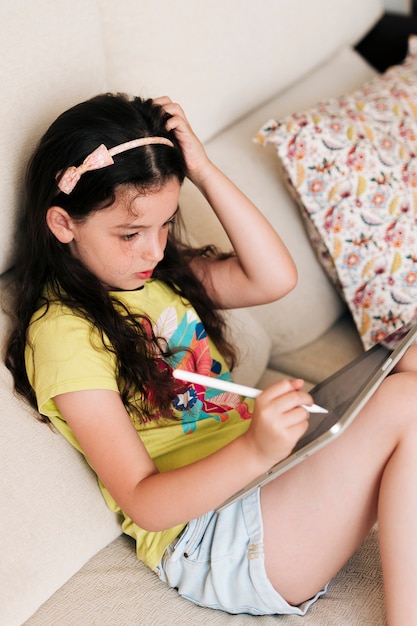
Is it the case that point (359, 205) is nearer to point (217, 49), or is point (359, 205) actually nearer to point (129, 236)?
point (217, 49)

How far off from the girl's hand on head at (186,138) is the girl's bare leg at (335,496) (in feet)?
1.39

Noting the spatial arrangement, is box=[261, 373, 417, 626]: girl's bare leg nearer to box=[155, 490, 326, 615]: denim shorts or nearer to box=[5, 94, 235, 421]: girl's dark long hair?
box=[155, 490, 326, 615]: denim shorts

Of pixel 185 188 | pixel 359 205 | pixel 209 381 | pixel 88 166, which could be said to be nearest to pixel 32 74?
A: pixel 88 166

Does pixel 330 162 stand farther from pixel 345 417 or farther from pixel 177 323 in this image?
pixel 345 417

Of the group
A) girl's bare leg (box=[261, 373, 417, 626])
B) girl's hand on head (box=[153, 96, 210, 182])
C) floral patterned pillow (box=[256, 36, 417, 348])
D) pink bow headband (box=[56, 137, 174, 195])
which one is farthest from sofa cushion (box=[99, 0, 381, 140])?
girl's bare leg (box=[261, 373, 417, 626])

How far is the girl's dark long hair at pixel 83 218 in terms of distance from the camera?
1029 millimetres

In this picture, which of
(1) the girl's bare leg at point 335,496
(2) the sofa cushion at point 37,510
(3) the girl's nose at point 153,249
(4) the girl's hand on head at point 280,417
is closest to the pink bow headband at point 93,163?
(3) the girl's nose at point 153,249

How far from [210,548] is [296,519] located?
0.12 metres

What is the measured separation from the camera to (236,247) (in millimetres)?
1273

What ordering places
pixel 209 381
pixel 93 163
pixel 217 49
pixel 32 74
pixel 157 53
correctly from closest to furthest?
1. pixel 209 381
2. pixel 93 163
3. pixel 32 74
4. pixel 157 53
5. pixel 217 49

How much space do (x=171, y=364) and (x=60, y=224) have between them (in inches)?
10.6

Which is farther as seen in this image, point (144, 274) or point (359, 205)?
point (359, 205)

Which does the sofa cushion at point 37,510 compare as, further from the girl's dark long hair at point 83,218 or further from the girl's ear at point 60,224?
the girl's ear at point 60,224

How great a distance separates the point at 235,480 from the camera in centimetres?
96
